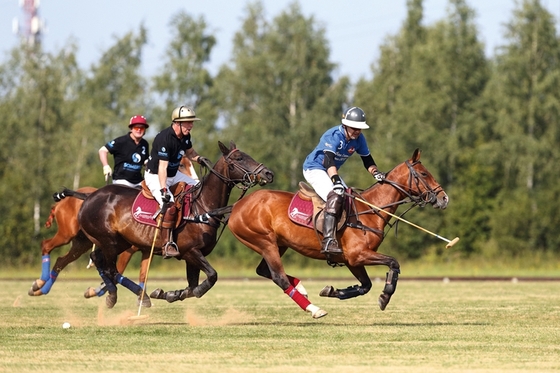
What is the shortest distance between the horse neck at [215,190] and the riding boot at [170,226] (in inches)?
15.3

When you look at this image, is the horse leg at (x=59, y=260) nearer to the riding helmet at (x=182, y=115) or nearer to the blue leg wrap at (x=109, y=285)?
the blue leg wrap at (x=109, y=285)

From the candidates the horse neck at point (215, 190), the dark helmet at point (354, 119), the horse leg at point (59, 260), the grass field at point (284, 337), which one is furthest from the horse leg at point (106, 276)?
the dark helmet at point (354, 119)

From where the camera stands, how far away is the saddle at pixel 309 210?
1354cm

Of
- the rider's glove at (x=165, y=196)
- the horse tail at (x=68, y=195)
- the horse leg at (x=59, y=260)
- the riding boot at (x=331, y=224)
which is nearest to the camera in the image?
the riding boot at (x=331, y=224)

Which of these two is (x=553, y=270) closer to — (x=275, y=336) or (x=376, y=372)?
(x=275, y=336)

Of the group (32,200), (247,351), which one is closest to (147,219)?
(247,351)

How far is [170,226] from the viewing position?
14.2 meters

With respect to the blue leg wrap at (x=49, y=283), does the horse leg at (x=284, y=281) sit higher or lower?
higher

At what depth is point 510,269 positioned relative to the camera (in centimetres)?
3734

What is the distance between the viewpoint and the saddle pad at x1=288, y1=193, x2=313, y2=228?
44.9ft

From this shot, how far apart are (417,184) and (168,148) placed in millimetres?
3423

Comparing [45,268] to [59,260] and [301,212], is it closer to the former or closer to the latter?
[59,260]

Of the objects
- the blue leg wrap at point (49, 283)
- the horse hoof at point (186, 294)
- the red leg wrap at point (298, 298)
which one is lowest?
the blue leg wrap at point (49, 283)

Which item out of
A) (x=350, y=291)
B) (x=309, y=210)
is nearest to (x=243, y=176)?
(x=309, y=210)
